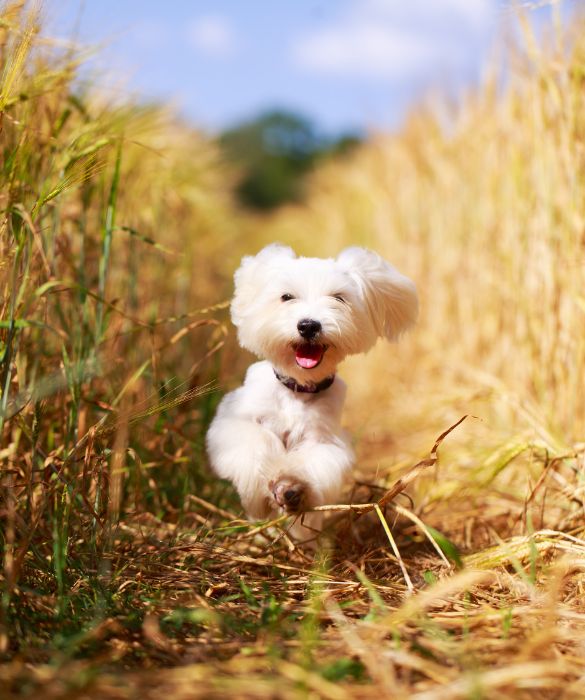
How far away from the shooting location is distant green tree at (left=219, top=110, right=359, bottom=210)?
32438mm

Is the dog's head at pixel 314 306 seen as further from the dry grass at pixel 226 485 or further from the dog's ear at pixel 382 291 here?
the dry grass at pixel 226 485

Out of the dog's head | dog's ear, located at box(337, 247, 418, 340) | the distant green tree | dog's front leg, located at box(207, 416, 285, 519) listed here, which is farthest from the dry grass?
the distant green tree

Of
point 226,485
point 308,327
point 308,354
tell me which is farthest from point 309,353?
point 226,485

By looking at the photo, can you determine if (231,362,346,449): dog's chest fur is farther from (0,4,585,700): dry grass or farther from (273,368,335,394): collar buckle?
(0,4,585,700): dry grass

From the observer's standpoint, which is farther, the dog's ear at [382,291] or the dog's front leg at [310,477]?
the dog's ear at [382,291]

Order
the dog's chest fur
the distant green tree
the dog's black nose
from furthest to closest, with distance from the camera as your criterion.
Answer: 1. the distant green tree
2. the dog's chest fur
3. the dog's black nose

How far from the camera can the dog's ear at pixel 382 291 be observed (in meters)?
2.72

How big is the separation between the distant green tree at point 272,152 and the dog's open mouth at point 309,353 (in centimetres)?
2680

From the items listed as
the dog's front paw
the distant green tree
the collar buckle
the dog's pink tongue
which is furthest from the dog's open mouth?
the distant green tree

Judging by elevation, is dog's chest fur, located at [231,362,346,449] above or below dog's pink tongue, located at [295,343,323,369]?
below

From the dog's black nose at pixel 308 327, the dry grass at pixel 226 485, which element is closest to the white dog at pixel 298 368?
the dog's black nose at pixel 308 327

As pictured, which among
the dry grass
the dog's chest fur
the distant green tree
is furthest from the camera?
the distant green tree

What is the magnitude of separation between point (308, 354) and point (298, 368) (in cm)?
7

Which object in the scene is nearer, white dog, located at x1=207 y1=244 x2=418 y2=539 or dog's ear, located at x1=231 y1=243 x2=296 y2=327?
white dog, located at x1=207 y1=244 x2=418 y2=539
